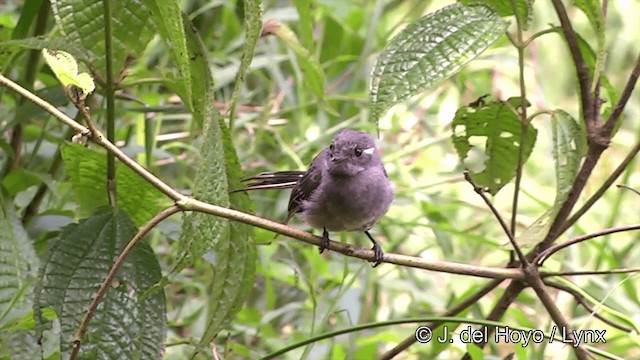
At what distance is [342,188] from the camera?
159 centimetres

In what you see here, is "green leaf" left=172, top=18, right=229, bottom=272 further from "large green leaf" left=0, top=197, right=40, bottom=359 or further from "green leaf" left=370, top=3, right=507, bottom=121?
"large green leaf" left=0, top=197, right=40, bottom=359

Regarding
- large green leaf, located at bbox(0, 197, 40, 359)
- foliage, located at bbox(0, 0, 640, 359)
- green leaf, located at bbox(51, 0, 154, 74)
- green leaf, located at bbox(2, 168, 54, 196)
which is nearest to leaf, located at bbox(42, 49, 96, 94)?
foliage, located at bbox(0, 0, 640, 359)

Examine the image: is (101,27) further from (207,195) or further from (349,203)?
(349,203)

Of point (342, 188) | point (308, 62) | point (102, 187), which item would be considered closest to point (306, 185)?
point (342, 188)

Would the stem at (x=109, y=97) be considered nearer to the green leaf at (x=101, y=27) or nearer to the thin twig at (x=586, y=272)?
the green leaf at (x=101, y=27)

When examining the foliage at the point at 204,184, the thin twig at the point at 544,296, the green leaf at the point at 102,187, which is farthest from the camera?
the green leaf at the point at 102,187

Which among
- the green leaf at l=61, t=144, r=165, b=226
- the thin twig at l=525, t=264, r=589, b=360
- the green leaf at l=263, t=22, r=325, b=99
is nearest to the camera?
the thin twig at l=525, t=264, r=589, b=360

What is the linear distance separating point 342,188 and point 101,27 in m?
0.56

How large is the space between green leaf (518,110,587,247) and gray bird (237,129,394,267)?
38 centimetres

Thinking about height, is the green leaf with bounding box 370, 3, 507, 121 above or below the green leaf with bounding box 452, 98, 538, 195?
above

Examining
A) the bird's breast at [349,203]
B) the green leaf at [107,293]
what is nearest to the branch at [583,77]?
the bird's breast at [349,203]

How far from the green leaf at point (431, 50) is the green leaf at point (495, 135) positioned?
8.3 inches

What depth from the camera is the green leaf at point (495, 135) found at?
1346mm

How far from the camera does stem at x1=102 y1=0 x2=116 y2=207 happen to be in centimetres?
109
